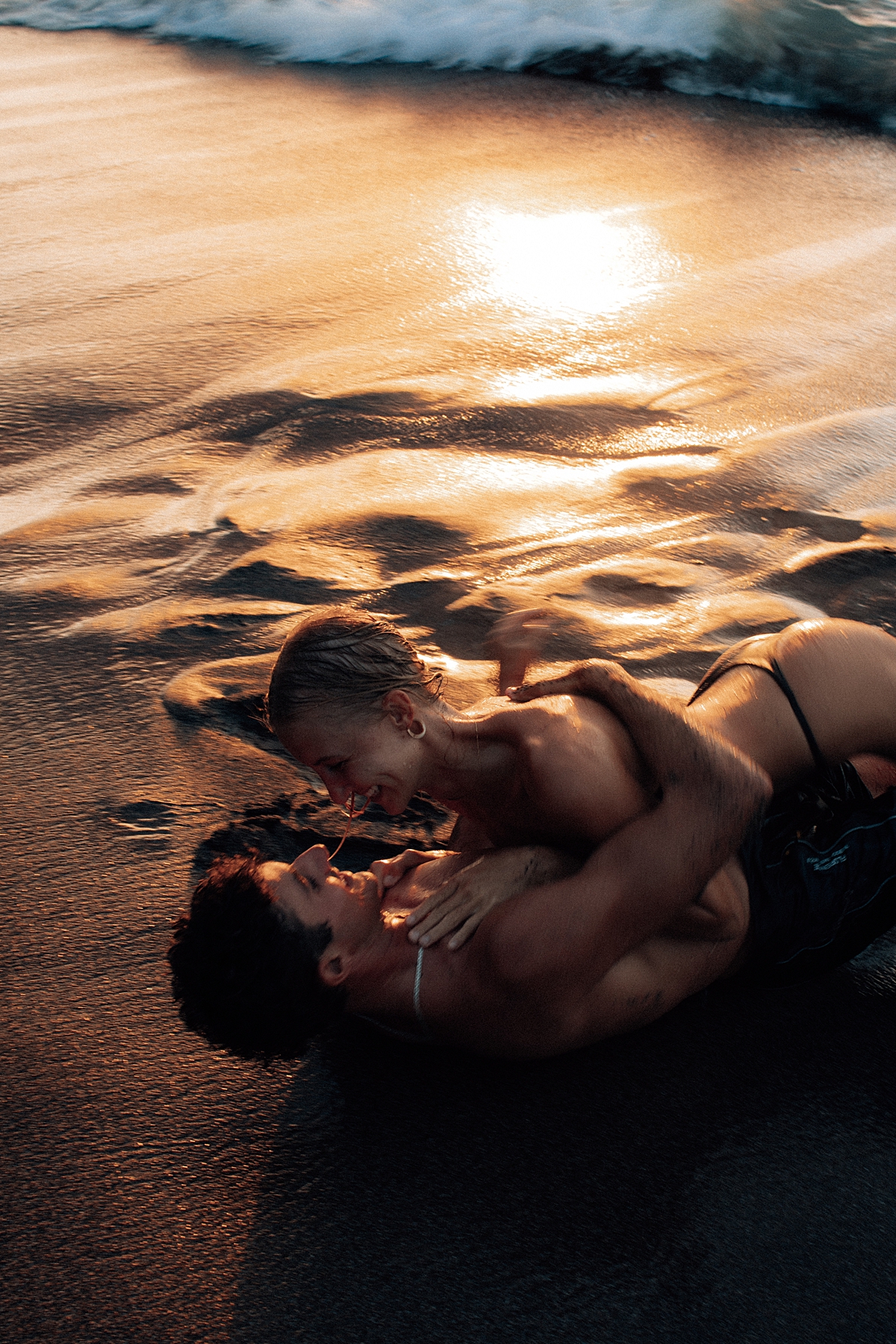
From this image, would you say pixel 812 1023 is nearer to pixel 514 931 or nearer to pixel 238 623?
pixel 514 931

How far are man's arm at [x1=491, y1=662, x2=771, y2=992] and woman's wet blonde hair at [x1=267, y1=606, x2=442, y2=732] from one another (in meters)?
0.44

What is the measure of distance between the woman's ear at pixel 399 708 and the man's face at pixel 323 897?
26 centimetres

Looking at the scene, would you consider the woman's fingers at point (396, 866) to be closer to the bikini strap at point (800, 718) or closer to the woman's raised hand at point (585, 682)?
the woman's raised hand at point (585, 682)

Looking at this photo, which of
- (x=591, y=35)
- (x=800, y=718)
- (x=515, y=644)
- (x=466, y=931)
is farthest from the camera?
(x=591, y=35)

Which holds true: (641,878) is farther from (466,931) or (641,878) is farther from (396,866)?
(396,866)

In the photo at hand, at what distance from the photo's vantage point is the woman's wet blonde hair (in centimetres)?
188

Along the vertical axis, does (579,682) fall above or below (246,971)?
above

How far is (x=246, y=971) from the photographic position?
1.71 m

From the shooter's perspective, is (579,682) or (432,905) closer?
(432,905)

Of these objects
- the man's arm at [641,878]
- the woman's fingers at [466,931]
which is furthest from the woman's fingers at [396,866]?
the man's arm at [641,878]

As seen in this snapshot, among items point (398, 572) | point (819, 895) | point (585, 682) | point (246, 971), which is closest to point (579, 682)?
point (585, 682)

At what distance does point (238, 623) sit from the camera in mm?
3059

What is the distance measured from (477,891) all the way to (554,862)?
144 mm

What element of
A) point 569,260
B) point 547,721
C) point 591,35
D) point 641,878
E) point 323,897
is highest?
point 591,35
